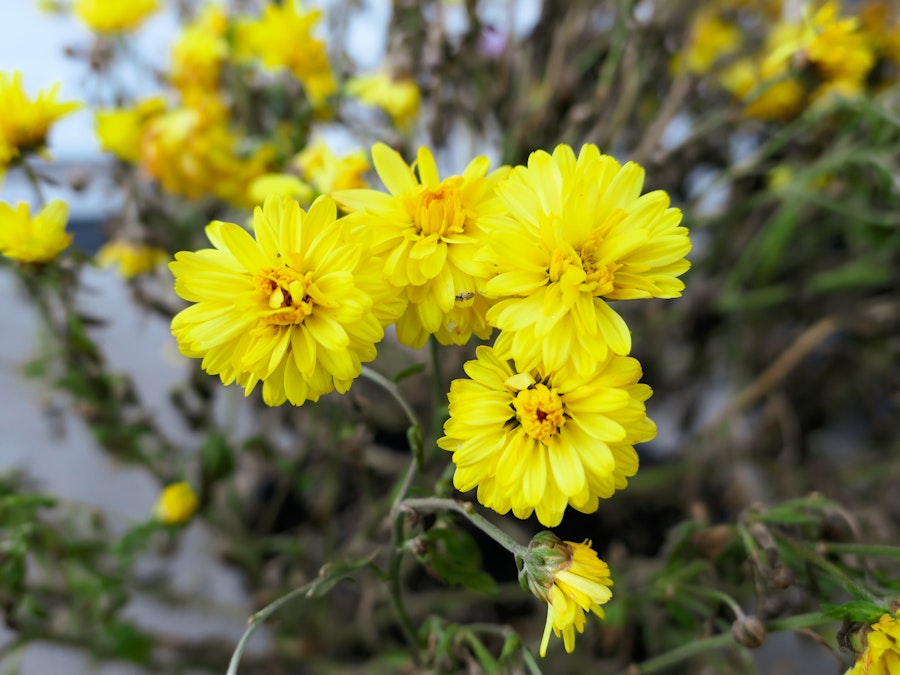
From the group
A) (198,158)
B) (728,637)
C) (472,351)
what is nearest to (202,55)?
(198,158)

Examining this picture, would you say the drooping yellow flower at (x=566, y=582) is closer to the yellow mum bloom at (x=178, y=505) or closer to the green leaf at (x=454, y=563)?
the green leaf at (x=454, y=563)

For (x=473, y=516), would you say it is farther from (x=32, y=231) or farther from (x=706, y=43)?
(x=706, y=43)

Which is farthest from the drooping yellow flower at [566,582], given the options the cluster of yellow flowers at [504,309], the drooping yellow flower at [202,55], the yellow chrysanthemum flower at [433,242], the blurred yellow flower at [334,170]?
the drooping yellow flower at [202,55]

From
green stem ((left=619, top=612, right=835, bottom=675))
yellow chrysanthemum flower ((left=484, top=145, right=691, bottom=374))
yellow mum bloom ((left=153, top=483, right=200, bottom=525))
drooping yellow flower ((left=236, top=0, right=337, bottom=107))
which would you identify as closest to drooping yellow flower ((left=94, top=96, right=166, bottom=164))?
drooping yellow flower ((left=236, top=0, right=337, bottom=107))

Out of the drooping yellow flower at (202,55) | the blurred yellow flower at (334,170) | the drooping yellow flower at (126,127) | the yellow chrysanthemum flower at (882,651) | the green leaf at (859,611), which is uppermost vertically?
the drooping yellow flower at (202,55)

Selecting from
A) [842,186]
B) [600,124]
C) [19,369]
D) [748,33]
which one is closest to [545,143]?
[600,124]

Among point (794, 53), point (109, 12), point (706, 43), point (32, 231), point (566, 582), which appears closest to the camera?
point (566, 582)
